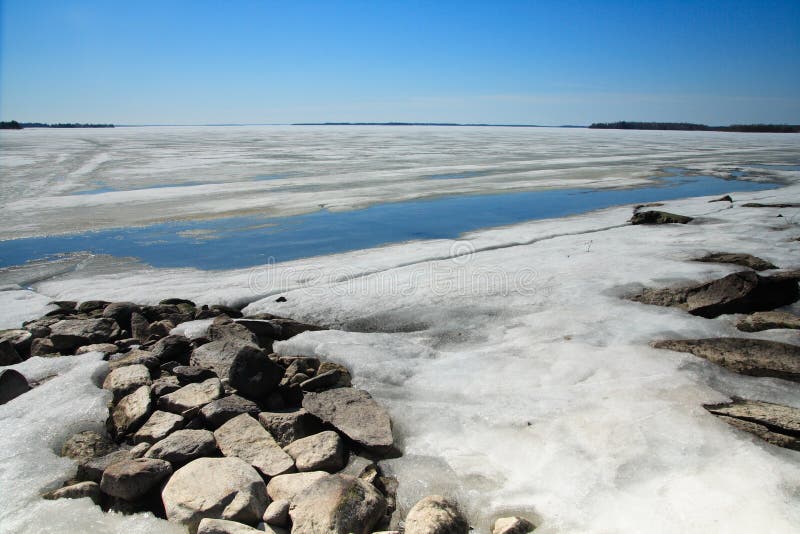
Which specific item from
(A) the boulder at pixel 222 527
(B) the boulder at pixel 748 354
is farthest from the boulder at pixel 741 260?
(A) the boulder at pixel 222 527

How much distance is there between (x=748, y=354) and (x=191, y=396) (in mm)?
4086

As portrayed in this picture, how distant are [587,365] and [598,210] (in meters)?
7.82

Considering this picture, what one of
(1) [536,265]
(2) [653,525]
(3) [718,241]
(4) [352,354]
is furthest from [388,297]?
(3) [718,241]

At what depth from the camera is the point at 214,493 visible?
242 centimetres

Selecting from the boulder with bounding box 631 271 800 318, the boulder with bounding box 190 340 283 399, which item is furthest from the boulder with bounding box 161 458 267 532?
the boulder with bounding box 631 271 800 318

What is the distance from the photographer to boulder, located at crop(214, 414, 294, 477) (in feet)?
8.97

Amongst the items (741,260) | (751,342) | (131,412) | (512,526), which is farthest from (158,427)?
(741,260)

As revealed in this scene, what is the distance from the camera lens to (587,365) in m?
3.85

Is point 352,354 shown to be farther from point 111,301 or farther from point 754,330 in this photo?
point 754,330

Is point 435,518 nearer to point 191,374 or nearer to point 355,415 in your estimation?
point 355,415

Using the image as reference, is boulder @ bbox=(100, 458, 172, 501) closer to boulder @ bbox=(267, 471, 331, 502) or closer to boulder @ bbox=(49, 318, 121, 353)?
boulder @ bbox=(267, 471, 331, 502)

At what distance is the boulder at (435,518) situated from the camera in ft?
7.36

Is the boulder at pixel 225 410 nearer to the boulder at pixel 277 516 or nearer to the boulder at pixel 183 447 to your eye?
the boulder at pixel 183 447

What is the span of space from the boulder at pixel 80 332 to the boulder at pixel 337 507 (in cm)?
292
